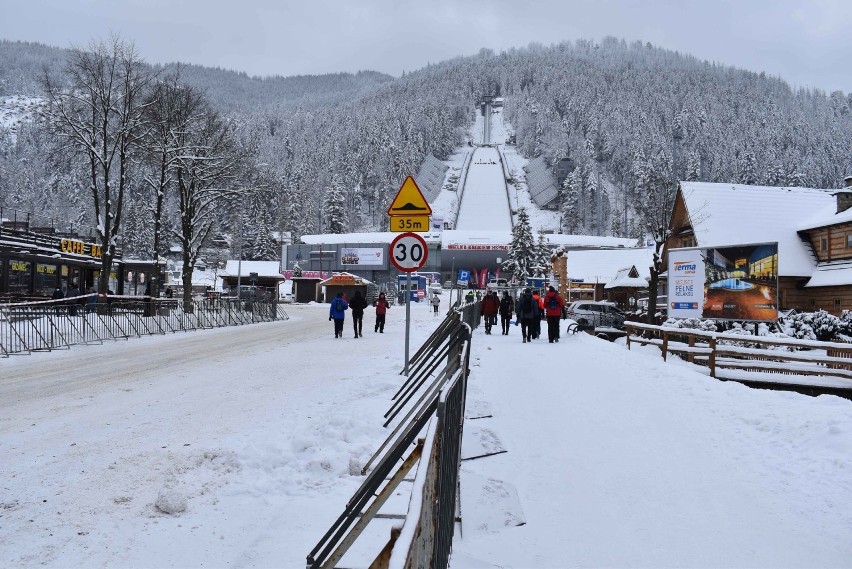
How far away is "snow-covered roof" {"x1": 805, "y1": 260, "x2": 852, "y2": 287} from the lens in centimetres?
3209

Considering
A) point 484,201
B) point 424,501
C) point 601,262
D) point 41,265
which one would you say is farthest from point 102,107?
point 484,201

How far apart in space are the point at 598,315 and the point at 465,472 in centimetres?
2972

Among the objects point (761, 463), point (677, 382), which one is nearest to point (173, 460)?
point (761, 463)

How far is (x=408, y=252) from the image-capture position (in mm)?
11883

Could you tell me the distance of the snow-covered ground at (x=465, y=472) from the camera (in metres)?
4.72

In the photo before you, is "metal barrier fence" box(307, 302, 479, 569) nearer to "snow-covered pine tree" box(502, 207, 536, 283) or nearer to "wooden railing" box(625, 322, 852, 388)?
"wooden railing" box(625, 322, 852, 388)

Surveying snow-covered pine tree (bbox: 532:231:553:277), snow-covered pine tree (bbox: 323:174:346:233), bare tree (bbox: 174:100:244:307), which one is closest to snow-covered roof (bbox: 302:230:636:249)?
snow-covered pine tree (bbox: 323:174:346:233)

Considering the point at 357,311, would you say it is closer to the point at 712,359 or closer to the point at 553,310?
the point at 553,310

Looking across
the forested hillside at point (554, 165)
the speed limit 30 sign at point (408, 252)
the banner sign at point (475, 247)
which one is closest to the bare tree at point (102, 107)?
the speed limit 30 sign at point (408, 252)

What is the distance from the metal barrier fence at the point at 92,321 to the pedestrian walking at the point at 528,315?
13.7 meters

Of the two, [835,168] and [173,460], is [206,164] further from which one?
[835,168]

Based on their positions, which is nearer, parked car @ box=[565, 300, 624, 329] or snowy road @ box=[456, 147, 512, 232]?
parked car @ box=[565, 300, 624, 329]

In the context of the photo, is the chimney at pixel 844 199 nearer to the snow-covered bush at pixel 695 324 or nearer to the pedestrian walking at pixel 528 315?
the snow-covered bush at pixel 695 324

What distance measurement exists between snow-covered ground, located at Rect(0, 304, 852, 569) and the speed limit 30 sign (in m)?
2.18
